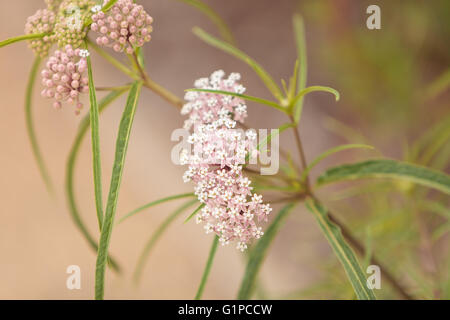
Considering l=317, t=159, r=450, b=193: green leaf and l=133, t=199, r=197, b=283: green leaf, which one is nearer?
l=317, t=159, r=450, b=193: green leaf

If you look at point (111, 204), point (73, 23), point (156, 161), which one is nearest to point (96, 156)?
point (111, 204)

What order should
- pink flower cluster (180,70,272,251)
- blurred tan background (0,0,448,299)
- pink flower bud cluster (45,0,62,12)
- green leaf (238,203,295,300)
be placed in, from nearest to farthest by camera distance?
pink flower cluster (180,70,272,251) → pink flower bud cluster (45,0,62,12) → green leaf (238,203,295,300) → blurred tan background (0,0,448,299)

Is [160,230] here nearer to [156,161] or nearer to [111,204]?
[111,204]

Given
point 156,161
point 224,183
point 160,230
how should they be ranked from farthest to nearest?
point 156,161, point 160,230, point 224,183

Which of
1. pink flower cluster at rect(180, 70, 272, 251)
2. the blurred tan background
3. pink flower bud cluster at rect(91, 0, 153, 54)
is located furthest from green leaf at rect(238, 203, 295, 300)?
the blurred tan background

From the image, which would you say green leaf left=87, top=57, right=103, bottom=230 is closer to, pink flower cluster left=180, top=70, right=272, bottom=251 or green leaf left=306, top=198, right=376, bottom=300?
pink flower cluster left=180, top=70, right=272, bottom=251

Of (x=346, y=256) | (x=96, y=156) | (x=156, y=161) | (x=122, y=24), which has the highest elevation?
(x=156, y=161)

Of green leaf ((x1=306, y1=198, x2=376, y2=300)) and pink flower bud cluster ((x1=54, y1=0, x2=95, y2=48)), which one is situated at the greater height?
pink flower bud cluster ((x1=54, y1=0, x2=95, y2=48))
